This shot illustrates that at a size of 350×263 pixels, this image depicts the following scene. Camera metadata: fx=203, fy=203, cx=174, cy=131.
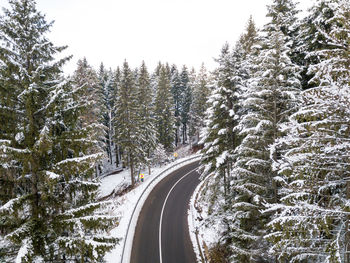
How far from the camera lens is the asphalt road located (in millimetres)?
16000

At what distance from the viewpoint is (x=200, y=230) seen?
1894 centimetres

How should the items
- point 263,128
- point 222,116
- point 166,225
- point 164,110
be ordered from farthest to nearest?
point 164,110 → point 166,225 → point 222,116 → point 263,128

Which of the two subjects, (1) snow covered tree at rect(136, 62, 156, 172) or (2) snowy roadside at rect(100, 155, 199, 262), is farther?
(1) snow covered tree at rect(136, 62, 156, 172)

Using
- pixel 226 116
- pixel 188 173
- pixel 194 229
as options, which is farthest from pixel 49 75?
pixel 188 173

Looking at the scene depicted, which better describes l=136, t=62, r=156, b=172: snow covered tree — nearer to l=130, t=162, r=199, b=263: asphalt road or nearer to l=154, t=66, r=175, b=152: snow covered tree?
l=154, t=66, r=175, b=152: snow covered tree

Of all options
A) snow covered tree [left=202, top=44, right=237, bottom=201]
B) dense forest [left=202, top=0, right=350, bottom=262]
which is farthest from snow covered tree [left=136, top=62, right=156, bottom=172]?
snow covered tree [left=202, top=44, right=237, bottom=201]

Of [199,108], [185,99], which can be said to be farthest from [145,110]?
[185,99]

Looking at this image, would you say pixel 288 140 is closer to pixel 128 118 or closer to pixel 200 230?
pixel 200 230

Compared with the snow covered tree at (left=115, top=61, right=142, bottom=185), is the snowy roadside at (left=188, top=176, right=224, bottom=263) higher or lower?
lower

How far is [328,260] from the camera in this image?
15.6ft

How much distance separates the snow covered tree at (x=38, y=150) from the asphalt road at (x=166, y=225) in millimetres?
10469

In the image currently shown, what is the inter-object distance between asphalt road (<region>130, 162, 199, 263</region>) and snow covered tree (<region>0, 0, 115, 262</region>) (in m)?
10.5

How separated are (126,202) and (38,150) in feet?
62.8

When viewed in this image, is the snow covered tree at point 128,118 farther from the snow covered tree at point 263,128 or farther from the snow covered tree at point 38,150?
the snow covered tree at point 38,150
